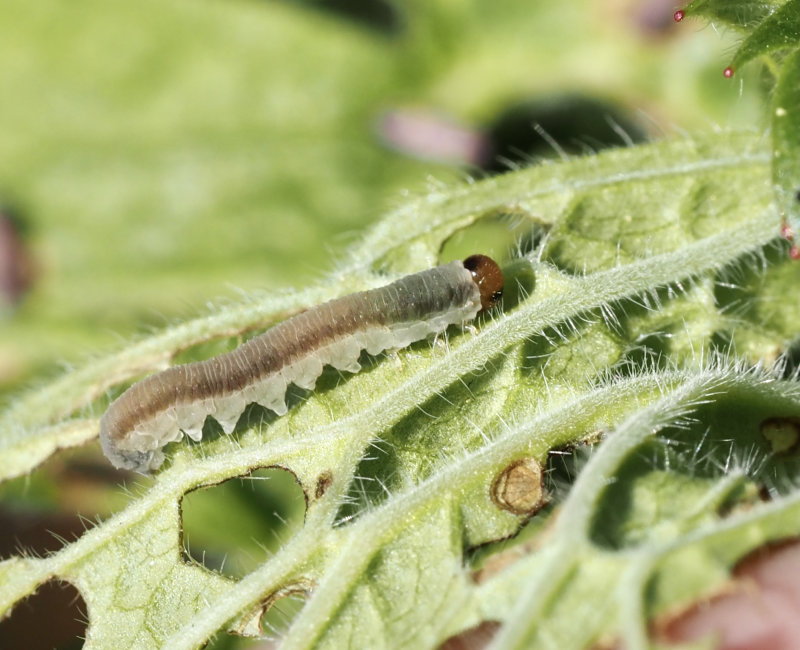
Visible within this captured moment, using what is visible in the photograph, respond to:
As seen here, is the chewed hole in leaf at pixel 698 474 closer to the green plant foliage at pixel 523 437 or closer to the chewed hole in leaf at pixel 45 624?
the green plant foliage at pixel 523 437

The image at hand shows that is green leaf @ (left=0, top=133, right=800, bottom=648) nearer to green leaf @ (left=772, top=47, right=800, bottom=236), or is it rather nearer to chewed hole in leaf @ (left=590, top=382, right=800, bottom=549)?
chewed hole in leaf @ (left=590, top=382, right=800, bottom=549)

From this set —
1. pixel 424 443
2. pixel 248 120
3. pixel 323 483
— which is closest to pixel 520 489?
pixel 424 443

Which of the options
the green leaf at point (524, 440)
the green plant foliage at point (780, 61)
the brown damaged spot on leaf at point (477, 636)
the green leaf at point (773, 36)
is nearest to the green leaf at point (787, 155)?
the green plant foliage at point (780, 61)

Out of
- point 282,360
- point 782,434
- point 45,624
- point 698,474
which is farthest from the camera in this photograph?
point 45,624

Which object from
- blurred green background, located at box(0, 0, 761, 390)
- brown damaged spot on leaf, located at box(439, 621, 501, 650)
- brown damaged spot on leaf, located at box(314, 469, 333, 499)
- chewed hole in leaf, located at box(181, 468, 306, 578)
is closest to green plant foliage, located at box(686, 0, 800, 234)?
brown damaged spot on leaf, located at box(439, 621, 501, 650)

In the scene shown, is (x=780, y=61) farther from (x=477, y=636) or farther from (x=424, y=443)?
(x=477, y=636)

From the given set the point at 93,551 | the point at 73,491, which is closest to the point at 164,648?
the point at 93,551
